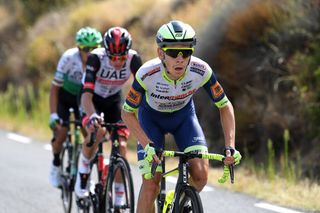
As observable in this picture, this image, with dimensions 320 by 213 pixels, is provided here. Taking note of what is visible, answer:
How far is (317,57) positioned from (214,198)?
3824 mm

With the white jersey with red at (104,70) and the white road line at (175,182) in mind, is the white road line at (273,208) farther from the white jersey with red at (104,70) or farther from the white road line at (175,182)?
the white jersey with red at (104,70)

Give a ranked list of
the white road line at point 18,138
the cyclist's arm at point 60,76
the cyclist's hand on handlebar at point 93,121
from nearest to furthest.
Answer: the cyclist's hand on handlebar at point 93,121 < the cyclist's arm at point 60,76 < the white road line at point 18,138

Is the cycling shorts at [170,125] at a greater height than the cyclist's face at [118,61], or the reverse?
the cyclist's face at [118,61]

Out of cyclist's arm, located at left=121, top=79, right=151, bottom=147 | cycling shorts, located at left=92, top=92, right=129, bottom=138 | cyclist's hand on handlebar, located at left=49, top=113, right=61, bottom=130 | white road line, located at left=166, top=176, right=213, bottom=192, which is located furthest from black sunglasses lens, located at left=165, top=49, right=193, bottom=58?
white road line, located at left=166, top=176, right=213, bottom=192

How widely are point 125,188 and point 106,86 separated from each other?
4.42ft

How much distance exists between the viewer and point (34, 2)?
29359mm

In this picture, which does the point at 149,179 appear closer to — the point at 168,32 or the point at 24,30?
the point at 168,32

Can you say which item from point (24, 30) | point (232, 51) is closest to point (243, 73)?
point (232, 51)

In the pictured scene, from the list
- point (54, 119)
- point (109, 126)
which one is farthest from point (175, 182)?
point (109, 126)

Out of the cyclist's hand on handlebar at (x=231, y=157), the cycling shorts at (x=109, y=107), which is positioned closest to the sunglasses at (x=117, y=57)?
the cycling shorts at (x=109, y=107)

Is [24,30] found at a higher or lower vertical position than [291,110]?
higher

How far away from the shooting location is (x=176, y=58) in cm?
573

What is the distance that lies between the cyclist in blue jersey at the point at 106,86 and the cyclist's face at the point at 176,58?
54.2 inches

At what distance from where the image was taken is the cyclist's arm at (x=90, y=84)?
7.29 metres
